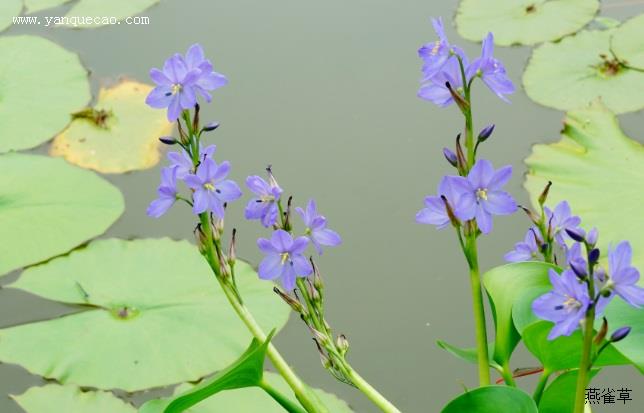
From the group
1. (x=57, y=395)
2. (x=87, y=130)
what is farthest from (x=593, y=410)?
(x=87, y=130)

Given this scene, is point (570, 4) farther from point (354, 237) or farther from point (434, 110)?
point (354, 237)

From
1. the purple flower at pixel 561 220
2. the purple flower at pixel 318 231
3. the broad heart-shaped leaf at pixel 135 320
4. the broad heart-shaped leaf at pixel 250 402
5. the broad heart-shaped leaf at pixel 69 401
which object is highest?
the purple flower at pixel 318 231

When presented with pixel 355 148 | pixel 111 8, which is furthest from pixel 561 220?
pixel 111 8

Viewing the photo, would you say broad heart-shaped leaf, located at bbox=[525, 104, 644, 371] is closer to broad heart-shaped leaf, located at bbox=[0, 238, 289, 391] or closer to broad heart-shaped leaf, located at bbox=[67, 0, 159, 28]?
broad heart-shaped leaf, located at bbox=[0, 238, 289, 391]

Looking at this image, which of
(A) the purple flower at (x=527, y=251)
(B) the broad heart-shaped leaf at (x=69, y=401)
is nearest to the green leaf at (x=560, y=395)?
(A) the purple flower at (x=527, y=251)

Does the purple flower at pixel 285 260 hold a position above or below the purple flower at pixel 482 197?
below

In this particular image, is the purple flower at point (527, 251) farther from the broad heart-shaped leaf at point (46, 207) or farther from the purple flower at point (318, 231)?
the broad heart-shaped leaf at point (46, 207)
